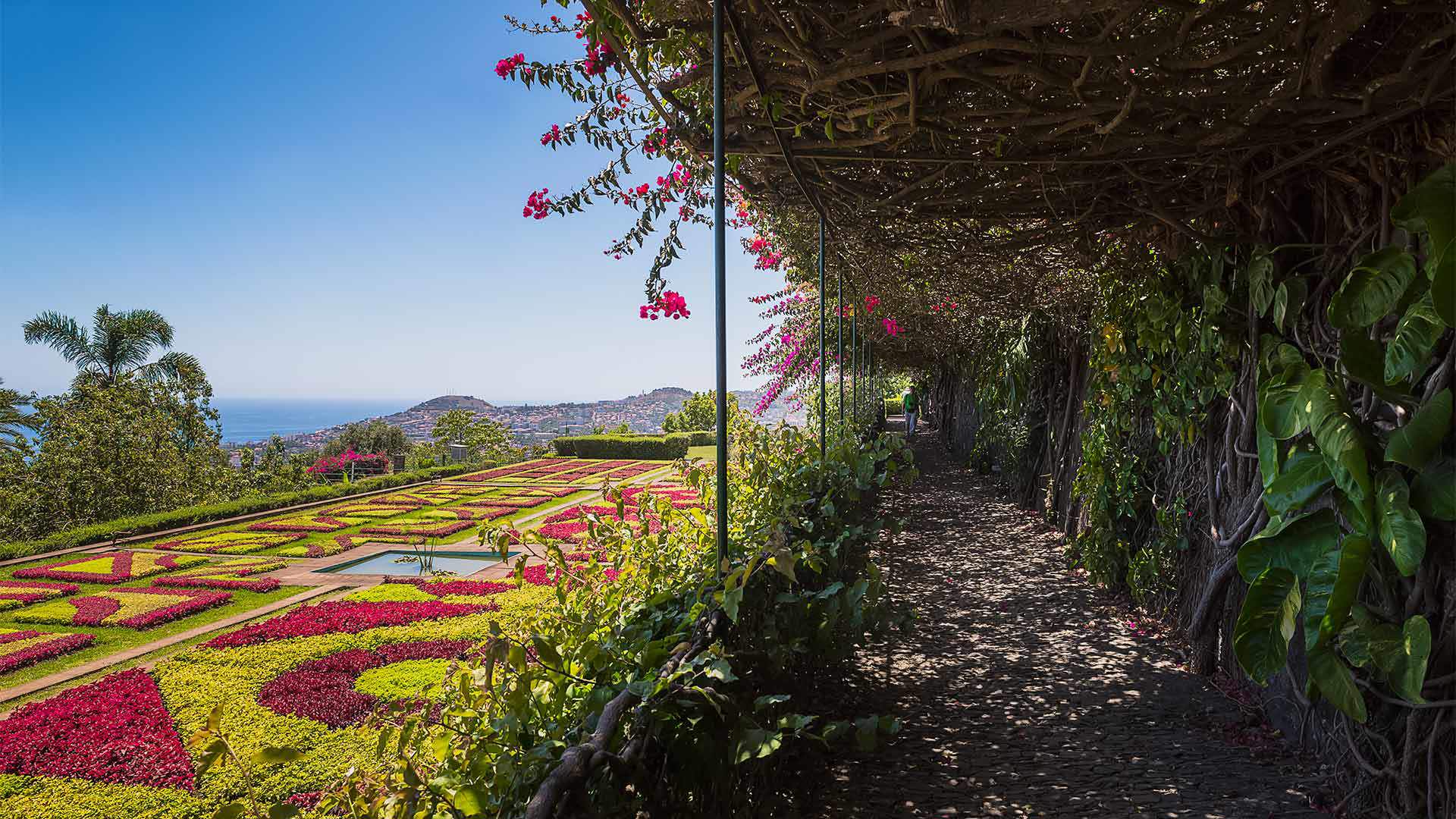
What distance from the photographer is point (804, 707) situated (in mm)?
2230

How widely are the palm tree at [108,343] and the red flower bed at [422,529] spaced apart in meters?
13.1

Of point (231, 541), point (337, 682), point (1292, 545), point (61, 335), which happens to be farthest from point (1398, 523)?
point (61, 335)

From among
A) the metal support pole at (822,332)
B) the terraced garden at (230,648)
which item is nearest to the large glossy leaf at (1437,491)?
the terraced garden at (230,648)

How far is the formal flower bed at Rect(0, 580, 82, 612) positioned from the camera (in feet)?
23.1

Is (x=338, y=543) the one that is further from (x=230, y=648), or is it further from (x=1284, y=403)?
(x=1284, y=403)

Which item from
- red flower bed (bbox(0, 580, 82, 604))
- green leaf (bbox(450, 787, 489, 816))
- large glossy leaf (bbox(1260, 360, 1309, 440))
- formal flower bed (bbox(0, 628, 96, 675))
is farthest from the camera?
red flower bed (bbox(0, 580, 82, 604))

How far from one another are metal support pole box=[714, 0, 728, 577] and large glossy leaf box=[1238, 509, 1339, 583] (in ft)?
5.10

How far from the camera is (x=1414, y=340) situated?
169cm

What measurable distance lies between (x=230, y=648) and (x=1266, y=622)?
6.58 m

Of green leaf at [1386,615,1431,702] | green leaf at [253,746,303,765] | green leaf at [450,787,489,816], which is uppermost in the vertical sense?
green leaf at [253,746,303,765]

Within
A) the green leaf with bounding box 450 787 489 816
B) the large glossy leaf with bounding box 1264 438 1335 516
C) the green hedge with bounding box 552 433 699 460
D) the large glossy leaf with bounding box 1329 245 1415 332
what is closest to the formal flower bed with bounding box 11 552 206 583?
the green leaf with bounding box 450 787 489 816

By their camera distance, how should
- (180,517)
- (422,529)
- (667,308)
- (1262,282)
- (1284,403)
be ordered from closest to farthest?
(1284,403)
(1262,282)
(667,308)
(422,529)
(180,517)

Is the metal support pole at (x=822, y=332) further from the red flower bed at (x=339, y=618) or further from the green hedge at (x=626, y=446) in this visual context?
the green hedge at (x=626, y=446)

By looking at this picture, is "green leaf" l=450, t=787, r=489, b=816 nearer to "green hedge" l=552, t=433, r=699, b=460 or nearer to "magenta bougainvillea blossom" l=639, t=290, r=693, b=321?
"magenta bougainvillea blossom" l=639, t=290, r=693, b=321
